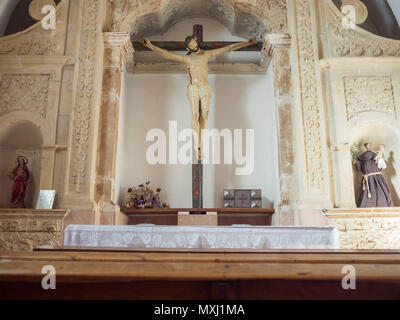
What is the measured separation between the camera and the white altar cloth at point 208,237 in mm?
3867

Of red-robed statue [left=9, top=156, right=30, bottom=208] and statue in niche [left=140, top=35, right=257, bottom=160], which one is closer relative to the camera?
red-robed statue [left=9, top=156, right=30, bottom=208]

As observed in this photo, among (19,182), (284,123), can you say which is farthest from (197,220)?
(19,182)

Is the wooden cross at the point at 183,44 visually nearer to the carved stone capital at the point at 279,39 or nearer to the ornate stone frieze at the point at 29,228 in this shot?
the carved stone capital at the point at 279,39

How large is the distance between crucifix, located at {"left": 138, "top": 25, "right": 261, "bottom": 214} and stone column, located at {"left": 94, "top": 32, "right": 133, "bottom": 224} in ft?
1.61

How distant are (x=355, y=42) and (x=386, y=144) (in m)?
1.75

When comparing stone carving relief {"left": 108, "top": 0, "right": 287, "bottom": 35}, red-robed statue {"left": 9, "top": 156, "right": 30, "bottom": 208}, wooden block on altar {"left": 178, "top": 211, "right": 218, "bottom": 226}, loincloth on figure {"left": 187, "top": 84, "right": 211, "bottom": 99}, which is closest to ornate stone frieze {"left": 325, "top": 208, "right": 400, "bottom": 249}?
wooden block on altar {"left": 178, "top": 211, "right": 218, "bottom": 226}

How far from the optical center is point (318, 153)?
562cm

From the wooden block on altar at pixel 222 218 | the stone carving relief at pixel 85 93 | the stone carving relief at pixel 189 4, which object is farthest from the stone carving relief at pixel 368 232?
the stone carving relief at pixel 85 93

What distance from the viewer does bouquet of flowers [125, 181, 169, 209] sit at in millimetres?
6211

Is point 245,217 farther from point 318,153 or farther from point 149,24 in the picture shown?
point 149,24

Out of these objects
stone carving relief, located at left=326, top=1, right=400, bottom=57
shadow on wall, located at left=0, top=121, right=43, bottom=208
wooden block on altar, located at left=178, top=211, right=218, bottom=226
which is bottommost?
wooden block on altar, located at left=178, top=211, right=218, bottom=226

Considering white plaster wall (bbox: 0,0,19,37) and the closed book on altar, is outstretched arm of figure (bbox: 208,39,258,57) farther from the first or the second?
white plaster wall (bbox: 0,0,19,37)

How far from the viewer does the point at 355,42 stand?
20.3ft

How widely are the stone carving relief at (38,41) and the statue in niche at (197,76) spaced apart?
133cm
